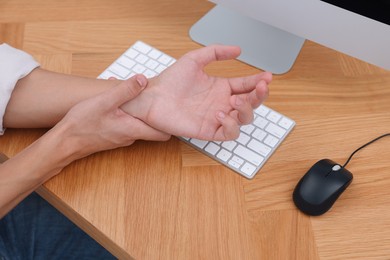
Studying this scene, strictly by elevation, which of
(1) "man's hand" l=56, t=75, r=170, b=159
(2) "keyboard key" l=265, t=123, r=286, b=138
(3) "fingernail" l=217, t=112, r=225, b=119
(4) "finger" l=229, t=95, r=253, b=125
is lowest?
(1) "man's hand" l=56, t=75, r=170, b=159

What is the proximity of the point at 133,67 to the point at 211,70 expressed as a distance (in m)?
0.14

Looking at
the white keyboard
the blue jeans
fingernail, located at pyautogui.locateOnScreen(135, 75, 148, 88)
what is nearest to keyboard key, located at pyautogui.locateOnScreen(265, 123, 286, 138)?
the white keyboard

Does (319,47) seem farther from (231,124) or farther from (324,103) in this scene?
(231,124)

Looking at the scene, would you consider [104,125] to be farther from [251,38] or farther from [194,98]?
[251,38]

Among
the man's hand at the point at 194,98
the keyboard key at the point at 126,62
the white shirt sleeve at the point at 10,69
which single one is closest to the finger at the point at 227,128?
the man's hand at the point at 194,98

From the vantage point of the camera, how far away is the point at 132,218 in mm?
638

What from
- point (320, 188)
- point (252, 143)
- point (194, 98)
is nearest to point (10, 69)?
point (194, 98)

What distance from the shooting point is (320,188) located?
64 cm

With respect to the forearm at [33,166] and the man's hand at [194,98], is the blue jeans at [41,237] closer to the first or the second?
the forearm at [33,166]

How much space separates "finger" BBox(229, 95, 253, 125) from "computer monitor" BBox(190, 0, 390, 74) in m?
0.16

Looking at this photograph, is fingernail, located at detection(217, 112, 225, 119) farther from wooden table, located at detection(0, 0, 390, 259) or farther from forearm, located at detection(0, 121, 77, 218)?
forearm, located at detection(0, 121, 77, 218)

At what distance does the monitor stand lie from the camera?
83 cm

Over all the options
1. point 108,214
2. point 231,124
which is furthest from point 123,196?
point 231,124

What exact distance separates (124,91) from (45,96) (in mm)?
148
